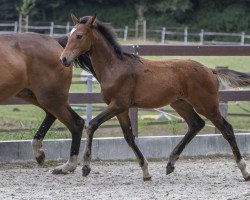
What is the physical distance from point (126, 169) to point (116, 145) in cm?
69

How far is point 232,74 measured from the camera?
28.8 feet

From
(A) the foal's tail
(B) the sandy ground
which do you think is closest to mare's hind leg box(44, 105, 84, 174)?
(B) the sandy ground

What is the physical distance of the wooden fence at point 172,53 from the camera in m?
9.80

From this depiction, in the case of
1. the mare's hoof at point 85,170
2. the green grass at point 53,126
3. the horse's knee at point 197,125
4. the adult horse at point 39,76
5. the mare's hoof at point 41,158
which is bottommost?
the green grass at point 53,126

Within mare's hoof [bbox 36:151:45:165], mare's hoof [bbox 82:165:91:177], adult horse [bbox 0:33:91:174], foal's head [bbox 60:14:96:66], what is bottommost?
mare's hoof [bbox 36:151:45:165]

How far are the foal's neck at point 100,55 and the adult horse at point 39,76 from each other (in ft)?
0.94

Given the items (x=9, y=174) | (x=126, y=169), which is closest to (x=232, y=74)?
(x=126, y=169)

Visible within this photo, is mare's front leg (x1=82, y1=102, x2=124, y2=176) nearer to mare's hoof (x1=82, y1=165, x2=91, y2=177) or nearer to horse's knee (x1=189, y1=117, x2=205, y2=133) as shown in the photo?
mare's hoof (x1=82, y1=165, x2=91, y2=177)

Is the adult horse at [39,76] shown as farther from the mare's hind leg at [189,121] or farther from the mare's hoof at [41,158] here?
the mare's hind leg at [189,121]

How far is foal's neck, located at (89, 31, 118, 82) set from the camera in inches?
324

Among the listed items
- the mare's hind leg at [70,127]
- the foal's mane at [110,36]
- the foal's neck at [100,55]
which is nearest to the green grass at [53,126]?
the mare's hind leg at [70,127]

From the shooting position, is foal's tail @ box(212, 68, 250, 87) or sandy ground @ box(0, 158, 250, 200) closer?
sandy ground @ box(0, 158, 250, 200)

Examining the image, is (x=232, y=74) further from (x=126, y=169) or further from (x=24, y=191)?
(x=24, y=191)

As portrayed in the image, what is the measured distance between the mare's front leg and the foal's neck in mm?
471
